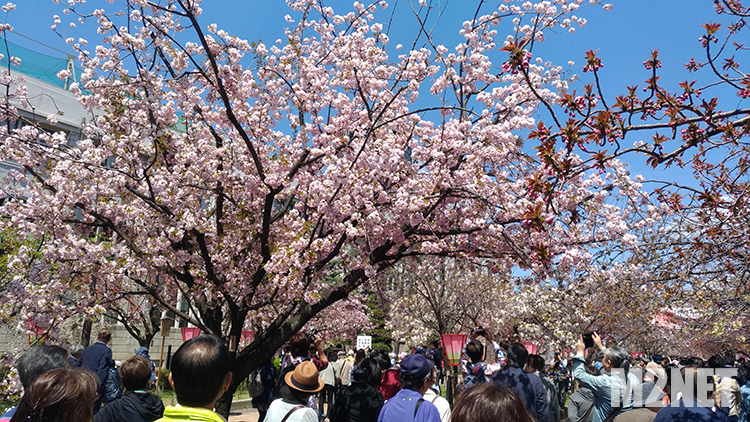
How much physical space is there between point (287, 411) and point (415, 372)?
3.23 ft

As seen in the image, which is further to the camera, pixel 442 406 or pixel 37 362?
pixel 442 406

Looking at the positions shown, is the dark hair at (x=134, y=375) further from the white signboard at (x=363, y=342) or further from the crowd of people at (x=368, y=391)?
the white signboard at (x=363, y=342)

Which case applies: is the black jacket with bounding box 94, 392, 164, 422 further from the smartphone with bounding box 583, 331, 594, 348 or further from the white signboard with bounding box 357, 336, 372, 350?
the white signboard with bounding box 357, 336, 372, 350

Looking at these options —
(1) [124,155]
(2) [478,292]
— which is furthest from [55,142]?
(2) [478,292]

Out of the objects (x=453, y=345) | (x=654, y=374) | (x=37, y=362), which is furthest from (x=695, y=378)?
(x=453, y=345)

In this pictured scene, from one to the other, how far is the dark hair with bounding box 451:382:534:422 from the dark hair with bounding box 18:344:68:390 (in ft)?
9.03

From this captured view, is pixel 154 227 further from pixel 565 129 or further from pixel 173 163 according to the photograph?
pixel 565 129

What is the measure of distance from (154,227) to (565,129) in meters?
7.07

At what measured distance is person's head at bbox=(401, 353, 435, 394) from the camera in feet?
Answer: 12.7

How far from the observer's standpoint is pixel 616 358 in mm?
5020

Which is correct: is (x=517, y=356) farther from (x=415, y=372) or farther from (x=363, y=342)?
(x=363, y=342)

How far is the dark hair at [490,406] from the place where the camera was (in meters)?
1.89

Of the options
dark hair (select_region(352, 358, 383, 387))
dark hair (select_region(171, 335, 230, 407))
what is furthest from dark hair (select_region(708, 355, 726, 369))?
dark hair (select_region(171, 335, 230, 407))

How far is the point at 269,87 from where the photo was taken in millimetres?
9086
